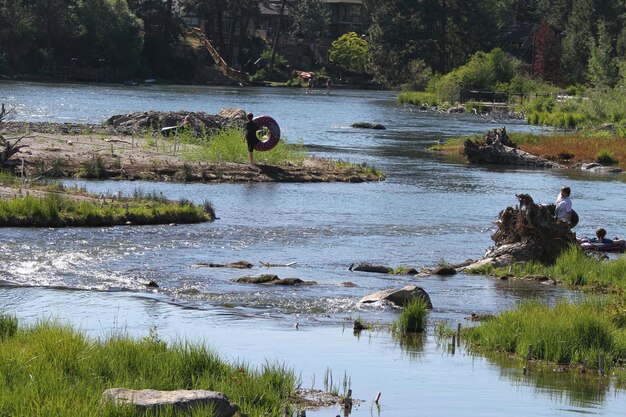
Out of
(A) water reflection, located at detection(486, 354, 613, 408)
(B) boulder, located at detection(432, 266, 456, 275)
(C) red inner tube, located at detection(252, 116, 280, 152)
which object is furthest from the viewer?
(C) red inner tube, located at detection(252, 116, 280, 152)

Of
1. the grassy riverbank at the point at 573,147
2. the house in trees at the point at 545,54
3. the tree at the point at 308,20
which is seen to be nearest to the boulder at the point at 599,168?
the grassy riverbank at the point at 573,147

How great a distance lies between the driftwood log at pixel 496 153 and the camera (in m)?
61.3

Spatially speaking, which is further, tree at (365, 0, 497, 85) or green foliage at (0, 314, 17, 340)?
tree at (365, 0, 497, 85)

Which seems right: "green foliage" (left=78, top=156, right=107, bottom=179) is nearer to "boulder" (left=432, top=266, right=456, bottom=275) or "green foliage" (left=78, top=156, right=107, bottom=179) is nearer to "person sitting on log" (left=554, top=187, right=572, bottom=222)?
"boulder" (left=432, top=266, right=456, bottom=275)

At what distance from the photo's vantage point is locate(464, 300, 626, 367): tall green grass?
18312 millimetres

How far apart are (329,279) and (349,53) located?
496 feet

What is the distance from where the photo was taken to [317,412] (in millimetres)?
14453

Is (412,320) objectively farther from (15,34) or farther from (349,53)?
(349,53)

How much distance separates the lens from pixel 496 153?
61.8m

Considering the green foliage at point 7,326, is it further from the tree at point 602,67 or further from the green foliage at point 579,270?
the tree at point 602,67

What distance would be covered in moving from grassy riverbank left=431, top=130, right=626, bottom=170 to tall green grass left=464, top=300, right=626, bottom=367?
42.2 metres

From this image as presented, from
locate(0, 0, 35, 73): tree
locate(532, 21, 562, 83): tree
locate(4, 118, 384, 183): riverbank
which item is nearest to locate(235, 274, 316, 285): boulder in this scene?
locate(4, 118, 384, 183): riverbank

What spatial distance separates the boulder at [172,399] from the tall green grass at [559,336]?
22.1 ft

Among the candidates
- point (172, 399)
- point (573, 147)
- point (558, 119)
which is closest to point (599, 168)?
point (573, 147)
